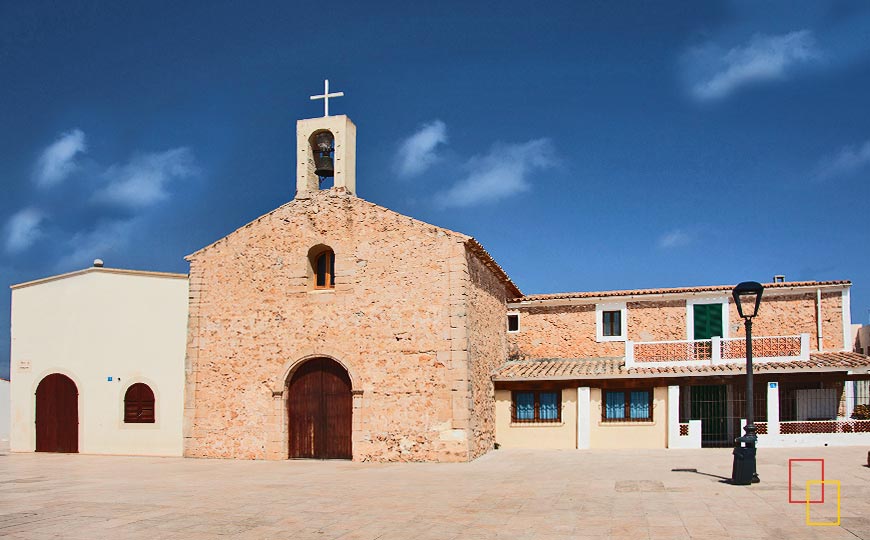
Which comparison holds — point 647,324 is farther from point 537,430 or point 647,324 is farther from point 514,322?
point 537,430

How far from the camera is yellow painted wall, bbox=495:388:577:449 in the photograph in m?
22.5

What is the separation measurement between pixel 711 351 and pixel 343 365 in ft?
36.2

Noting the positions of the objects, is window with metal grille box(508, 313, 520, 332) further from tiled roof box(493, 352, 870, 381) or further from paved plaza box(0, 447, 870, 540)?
paved plaza box(0, 447, 870, 540)

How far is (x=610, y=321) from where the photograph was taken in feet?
87.6

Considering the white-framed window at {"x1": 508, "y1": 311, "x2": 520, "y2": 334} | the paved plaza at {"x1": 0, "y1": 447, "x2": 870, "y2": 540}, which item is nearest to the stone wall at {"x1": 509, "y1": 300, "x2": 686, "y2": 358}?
the white-framed window at {"x1": 508, "y1": 311, "x2": 520, "y2": 334}

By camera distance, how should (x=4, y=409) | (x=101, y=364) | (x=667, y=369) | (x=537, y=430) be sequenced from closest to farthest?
Answer: (x=101, y=364)
(x=667, y=369)
(x=537, y=430)
(x=4, y=409)

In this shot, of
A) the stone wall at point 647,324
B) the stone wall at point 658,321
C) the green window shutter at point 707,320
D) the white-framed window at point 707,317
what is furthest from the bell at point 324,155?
the green window shutter at point 707,320

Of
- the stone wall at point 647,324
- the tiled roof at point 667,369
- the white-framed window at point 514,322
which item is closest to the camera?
the tiled roof at point 667,369

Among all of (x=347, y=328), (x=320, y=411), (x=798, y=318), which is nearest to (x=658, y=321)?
(x=798, y=318)

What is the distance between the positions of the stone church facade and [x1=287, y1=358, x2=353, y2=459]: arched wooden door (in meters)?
0.30

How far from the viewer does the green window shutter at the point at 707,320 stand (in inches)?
1013

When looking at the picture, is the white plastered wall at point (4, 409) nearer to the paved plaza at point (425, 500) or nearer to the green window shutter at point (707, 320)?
the paved plaza at point (425, 500)

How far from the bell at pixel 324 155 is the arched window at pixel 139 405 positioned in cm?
768

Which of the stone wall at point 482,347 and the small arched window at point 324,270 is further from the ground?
the small arched window at point 324,270
